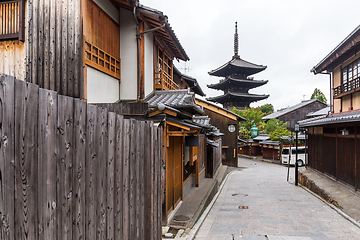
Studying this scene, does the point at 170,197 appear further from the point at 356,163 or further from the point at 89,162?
the point at 356,163

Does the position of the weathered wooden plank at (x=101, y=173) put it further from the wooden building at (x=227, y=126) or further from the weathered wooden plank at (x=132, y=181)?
the wooden building at (x=227, y=126)

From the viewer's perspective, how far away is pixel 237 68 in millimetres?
43062

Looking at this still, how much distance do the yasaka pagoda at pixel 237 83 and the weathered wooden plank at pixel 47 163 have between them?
41.5m

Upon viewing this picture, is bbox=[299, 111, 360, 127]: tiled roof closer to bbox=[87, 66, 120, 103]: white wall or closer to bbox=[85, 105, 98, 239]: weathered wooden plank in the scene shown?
bbox=[87, 66, 120, 103]: white wall

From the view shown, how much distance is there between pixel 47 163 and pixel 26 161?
0.18 metres

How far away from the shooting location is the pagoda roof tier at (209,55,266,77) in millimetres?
42438

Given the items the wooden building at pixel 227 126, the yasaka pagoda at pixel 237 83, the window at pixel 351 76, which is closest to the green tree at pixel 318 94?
the yasaka pagoda at pixel 237 83

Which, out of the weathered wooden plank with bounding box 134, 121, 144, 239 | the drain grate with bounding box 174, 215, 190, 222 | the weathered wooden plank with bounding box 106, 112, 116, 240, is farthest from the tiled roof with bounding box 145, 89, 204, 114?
the weathered wooden plank with bounding box 106, 112, 116, 240

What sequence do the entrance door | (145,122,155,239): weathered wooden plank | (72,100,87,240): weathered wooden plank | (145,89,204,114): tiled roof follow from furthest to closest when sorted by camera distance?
Answer: (145,89,204,114): tiled roof
the entrance door
(145,122,155,239): weathered wooden plank
(72,100,87,240): weathered wooden plank

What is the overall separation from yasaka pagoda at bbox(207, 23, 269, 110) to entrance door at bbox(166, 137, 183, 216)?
34.5 metres

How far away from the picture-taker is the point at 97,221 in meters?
2.45

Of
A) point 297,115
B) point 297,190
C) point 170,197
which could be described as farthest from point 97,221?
point 297,115

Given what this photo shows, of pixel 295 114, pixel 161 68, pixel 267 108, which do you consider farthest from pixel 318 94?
pixel 161 68

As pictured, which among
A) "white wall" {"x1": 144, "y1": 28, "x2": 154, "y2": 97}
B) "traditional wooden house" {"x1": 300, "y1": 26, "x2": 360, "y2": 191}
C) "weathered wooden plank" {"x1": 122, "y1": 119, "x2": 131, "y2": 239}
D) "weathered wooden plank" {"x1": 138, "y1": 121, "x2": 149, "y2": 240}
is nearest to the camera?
"weathered wooden plank" {"x1": 122, "y1": 119, "x2": 131, "y2": 239}
